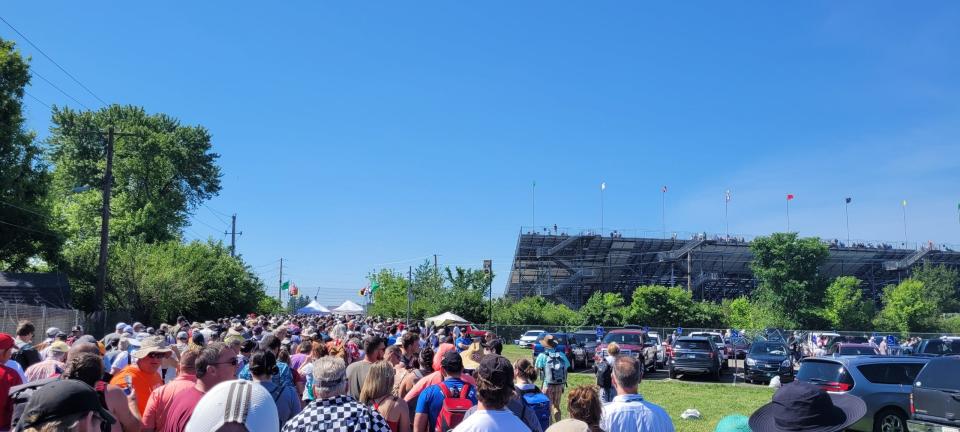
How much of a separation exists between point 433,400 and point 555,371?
6095 millimetres

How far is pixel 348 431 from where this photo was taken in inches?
143

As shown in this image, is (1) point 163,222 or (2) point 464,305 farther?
(2) point 464,305

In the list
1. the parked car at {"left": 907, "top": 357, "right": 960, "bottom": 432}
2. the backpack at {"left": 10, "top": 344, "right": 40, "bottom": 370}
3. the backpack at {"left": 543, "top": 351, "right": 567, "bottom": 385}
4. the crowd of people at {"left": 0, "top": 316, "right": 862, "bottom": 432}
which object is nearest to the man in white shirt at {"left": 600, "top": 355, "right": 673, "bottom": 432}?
the crowd of people at {"left": 0, "top": 316, "right": 862, "bottom": 432}

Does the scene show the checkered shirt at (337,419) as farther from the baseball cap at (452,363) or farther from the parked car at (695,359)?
the parked car at (695,359)

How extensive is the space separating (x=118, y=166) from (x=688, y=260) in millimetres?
62249

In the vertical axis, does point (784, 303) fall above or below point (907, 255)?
below

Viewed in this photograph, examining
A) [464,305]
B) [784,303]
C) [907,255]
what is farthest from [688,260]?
[464,305]

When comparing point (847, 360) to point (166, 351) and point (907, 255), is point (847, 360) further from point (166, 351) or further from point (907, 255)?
point (907, 255)

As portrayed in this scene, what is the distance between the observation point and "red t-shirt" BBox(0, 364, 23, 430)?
5879 mm

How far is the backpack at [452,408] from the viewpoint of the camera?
590 centimetres

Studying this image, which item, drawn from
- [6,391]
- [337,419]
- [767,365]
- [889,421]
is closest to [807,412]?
[337,419]

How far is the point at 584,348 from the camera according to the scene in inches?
1129

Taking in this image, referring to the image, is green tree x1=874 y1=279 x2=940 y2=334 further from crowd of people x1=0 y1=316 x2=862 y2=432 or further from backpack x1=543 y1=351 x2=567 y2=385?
crowd of people x1=0 y1=316 x2=862 y2=432

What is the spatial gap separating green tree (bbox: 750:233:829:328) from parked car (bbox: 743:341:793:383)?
39211 millimetres
